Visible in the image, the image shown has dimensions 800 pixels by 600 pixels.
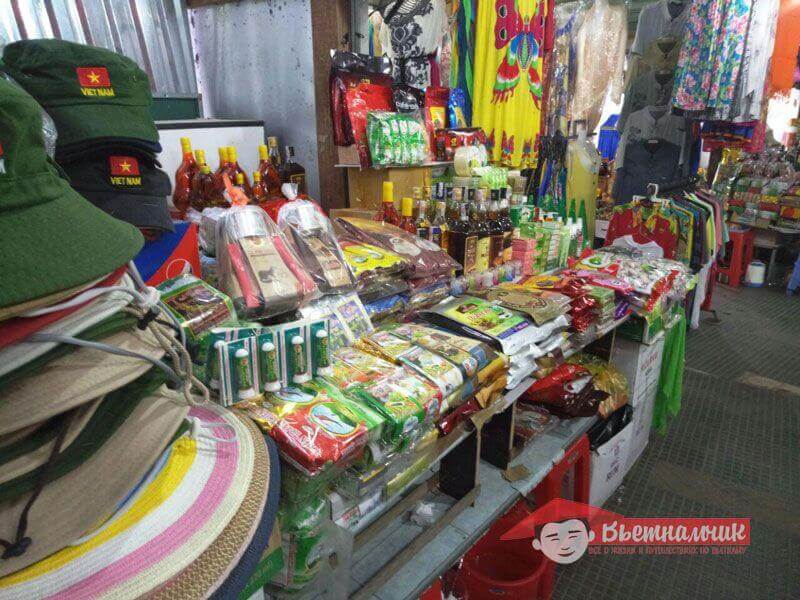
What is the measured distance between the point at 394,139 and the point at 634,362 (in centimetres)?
166

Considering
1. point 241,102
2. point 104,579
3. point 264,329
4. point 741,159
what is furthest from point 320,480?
point 741,159

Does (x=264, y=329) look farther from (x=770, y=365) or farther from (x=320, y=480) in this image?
(x=770, y=365)

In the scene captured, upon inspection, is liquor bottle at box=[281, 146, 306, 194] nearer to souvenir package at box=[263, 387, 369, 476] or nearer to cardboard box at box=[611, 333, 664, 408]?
souvenir package at box=[263, 387, 369, 476]

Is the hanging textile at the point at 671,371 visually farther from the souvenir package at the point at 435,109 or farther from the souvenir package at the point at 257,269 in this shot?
the souvenir package at the point at 257,269

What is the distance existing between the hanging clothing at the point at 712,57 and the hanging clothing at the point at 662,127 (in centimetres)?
32

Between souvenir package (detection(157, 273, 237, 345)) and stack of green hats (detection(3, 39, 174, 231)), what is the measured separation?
0.17 metres

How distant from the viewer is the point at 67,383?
611mm

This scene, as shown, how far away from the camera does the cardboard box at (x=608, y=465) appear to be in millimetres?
2430

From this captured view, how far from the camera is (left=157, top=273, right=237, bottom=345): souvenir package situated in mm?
1142

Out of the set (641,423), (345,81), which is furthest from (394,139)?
(641,423)

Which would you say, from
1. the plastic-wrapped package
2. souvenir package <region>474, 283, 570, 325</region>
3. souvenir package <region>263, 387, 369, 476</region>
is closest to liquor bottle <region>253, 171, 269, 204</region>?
the plastic-wrapped package

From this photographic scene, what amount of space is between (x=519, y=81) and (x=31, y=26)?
245cm

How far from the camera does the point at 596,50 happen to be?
184 inches

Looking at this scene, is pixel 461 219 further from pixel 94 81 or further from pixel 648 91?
pixel 648 91
